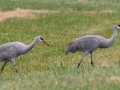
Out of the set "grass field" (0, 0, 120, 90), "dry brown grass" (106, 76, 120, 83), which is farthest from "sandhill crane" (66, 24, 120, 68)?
"dry brown grass" (106, 76, 120, 83)

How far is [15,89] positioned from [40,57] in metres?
9.60

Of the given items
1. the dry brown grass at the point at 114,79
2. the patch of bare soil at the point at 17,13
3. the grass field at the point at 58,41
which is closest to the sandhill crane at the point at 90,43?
the grass field at the point at 58,41

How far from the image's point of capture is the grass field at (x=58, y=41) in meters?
11.4

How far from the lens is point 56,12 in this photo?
135ft

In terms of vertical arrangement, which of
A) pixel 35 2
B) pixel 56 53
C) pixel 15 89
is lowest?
pixel 35 2

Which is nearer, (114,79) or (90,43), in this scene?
(114,79)

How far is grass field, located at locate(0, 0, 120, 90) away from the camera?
1138 centimetres

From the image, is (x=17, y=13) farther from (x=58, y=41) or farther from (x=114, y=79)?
(x=114, y=79)

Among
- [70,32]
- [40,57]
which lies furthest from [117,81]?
[70,32]

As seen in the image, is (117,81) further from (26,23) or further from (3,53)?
(26,23)

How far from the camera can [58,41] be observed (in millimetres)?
25938

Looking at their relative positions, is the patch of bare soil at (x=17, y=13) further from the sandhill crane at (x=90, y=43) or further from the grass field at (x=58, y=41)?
the sandhill crane at (x=90, y=43)

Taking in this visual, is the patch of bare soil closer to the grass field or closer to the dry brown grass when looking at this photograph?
the grass field

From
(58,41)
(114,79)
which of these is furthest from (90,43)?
(58,41)
